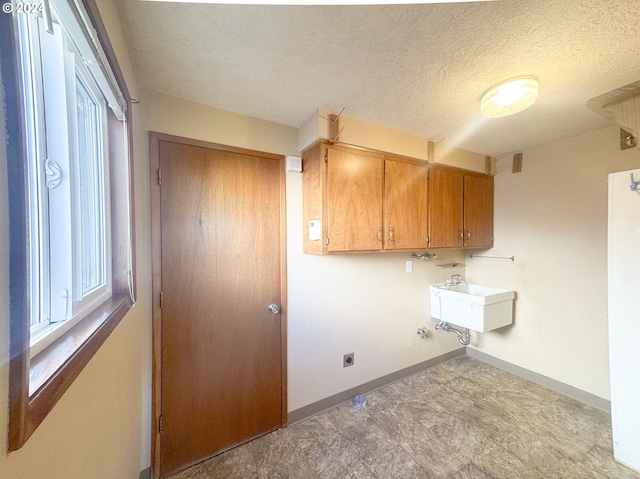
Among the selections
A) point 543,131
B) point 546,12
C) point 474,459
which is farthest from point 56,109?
point 543,131

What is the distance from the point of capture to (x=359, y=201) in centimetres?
180

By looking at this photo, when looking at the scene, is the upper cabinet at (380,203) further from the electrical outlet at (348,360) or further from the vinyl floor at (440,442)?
the vinyl floor at (440,442)

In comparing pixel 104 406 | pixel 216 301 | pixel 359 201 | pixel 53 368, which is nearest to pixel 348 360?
pixel 216 301

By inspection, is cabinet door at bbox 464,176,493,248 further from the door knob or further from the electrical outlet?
the door knob

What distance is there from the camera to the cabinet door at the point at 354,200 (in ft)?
5.57

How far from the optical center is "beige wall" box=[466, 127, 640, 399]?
77.5 inches

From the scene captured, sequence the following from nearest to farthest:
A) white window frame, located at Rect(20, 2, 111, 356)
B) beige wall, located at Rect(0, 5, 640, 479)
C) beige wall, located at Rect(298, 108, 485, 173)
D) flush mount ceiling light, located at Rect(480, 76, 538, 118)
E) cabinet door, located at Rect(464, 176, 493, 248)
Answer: white window frame, located at Rect(20, 2, 111, 356) < beige wall, located at Rect(0, 5, 640, 479) < flush mount ceiling light, located at Rect(480, 76, 538, 118) < beige wall, located at Rect(298, 108, 485, 173) < cabinet door, located at Rect(464, 176, 493, 248)

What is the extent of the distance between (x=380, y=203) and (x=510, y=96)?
97cm

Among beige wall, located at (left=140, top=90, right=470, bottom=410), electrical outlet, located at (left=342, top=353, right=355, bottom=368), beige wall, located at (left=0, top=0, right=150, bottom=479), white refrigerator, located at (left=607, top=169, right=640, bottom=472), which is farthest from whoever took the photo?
electrical outlet, located at (left=342, top=353, right=355, bottom=368)

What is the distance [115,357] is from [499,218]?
3.35 meters

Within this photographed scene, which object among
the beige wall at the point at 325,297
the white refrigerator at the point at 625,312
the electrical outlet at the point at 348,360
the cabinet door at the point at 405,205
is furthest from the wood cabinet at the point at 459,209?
the electrical outlet at the point at 348,360

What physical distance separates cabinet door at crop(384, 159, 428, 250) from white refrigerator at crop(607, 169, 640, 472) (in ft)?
3.74

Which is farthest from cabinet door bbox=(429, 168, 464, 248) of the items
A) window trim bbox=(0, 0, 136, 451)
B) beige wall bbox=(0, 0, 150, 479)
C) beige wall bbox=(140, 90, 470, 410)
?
window trim bbox=(0, 0, 136, 451)

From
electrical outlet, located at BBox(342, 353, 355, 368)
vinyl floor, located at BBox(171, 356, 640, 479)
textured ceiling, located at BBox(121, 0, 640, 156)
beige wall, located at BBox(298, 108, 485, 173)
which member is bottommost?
vinyl floor, located at BBox(171, 356, 640, 479)
